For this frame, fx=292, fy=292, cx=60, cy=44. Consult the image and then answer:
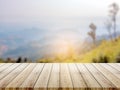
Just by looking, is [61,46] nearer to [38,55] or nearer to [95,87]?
[38,55]

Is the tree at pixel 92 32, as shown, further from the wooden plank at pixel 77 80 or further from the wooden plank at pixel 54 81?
the wooden plank at pixel 54 81

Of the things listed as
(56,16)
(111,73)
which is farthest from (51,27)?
(111,73)

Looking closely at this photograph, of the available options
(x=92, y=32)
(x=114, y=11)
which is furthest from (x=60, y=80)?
(x=92, y=32)

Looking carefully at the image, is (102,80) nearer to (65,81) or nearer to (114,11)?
(65,81)

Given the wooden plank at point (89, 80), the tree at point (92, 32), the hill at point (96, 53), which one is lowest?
the hill at point (96, 53)

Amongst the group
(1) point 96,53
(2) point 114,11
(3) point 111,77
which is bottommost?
(1) point 96,53

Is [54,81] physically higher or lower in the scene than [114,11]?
lower

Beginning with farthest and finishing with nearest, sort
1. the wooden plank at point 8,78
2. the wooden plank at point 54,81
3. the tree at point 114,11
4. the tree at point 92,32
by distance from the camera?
the tree at point 92,32
the tree at point 114,11
the wooden plank at point 8,78
the wooden plank at point 54,81

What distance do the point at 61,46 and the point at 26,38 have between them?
1766mm

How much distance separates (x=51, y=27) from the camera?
13039 millimetres

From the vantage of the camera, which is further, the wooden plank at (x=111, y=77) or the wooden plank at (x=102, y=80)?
the wooden plank at (x=111, y=77)

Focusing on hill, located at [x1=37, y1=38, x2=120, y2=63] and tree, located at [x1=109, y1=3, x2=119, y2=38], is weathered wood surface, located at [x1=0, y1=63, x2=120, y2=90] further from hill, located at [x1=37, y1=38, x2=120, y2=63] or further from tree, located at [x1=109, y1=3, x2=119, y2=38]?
hill, located at [x1=37, y1=38, x2=120, y2=63]

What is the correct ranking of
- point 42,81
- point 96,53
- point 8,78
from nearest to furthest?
point 42,81 → point 8,78 → point 96,53

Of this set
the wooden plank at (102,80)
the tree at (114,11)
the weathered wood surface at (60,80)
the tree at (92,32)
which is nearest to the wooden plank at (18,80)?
the weathered wood surface at (60,80)
